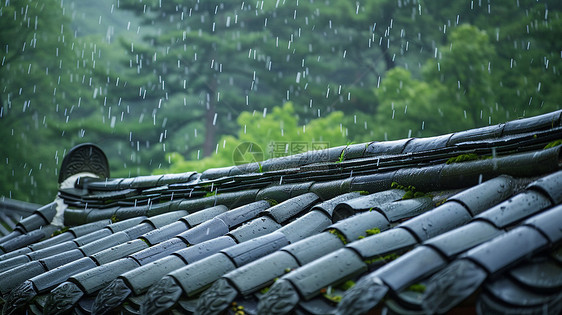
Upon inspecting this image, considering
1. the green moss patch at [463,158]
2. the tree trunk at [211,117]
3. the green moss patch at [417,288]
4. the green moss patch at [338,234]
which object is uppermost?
the green moss patch at [463,158]

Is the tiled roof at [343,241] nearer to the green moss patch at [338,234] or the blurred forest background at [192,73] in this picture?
the green moss patch at [338,234]

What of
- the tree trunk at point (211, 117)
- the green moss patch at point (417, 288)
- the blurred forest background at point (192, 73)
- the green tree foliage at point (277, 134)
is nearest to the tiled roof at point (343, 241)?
the green moss patch at point (417, 288)

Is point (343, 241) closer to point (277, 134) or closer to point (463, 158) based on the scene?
point (463, 158)

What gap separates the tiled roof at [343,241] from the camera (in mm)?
1726

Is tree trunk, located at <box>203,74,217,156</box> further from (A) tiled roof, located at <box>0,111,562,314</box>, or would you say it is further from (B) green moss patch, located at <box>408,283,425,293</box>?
(B) green moss patch, located at <box>408,283,425,293</box>

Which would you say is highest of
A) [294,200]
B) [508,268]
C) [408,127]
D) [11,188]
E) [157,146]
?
[508,268]

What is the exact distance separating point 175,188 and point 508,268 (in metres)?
3.01

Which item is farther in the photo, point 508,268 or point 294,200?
point 294,200

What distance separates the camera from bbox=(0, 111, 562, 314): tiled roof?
1.73 meters

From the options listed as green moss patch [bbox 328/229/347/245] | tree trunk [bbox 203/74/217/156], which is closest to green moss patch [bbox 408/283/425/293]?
green moss patch [bbox 328/229/347/245]

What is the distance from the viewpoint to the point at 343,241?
2361 mm

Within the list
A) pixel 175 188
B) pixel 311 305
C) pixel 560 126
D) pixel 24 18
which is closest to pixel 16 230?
pixel 175 188

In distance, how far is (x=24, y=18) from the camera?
65.3 feet

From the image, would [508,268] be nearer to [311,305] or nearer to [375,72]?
[311,305]
